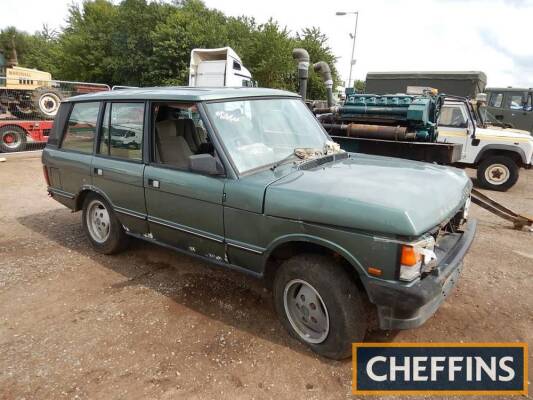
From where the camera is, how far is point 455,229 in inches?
128

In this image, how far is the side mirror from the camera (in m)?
2.96

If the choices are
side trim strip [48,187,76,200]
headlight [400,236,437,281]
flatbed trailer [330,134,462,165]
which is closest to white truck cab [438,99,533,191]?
flatbed trailer [330,134,462,165]

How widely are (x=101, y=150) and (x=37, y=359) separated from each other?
2.23 metres

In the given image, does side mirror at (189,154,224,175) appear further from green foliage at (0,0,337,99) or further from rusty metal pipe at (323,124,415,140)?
green foliage at (0,0,337,99)

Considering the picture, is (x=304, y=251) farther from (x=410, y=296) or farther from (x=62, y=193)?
(x=62, y=193)

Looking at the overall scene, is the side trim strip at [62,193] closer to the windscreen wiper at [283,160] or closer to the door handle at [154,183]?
the door handle at [154,183]

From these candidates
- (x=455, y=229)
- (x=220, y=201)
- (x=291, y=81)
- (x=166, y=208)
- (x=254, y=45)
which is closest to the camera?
A: (x=220, y=201)

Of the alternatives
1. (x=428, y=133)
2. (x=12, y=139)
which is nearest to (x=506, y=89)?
(x=428, y=133)

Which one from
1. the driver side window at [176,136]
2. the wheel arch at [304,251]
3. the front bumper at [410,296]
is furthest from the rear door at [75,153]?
the front bumper at [410,296]

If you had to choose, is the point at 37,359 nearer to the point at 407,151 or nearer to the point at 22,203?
the point at 22,203

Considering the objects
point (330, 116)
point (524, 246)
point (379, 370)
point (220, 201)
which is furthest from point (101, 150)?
point (524, 246)

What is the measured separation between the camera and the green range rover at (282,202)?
7.72 feet

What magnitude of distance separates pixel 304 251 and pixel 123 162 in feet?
7.32

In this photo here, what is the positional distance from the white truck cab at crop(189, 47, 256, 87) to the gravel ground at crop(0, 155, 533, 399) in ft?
28.6
